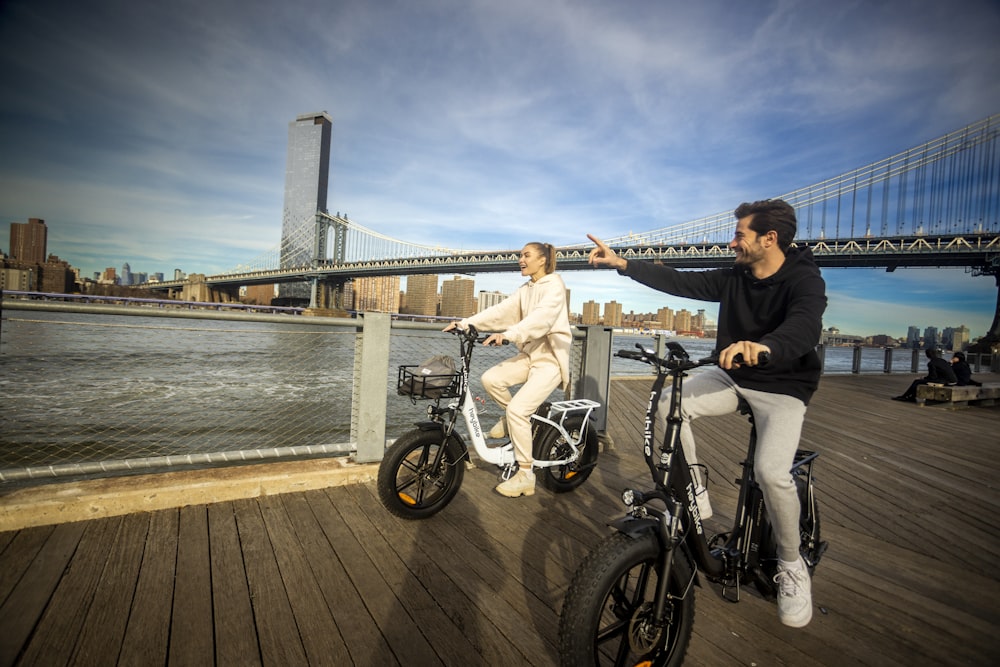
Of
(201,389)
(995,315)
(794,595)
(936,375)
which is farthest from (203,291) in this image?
(995,315)

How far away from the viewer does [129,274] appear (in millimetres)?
116125

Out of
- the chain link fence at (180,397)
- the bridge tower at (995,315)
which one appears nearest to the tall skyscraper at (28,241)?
the chain link fence at (180,397)

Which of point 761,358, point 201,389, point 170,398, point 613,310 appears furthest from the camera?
point 613,310

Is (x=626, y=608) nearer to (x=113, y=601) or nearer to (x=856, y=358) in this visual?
(x=113, y=601)

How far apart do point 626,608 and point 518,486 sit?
1.49 m

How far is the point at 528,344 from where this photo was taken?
3016mm

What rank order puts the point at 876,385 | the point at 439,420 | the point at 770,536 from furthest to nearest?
the point at 876,385 < the point at 439,420 < the point at 770,536

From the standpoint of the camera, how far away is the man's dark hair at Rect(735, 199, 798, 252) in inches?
71.0

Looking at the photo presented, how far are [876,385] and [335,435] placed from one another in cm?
1167

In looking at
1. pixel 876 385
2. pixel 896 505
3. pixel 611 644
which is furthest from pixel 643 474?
pixel 876 385

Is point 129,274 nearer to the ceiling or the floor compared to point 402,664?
nearer to the ceiling

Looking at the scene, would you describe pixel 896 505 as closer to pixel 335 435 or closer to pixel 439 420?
pixel 439 420

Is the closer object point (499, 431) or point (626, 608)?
point (626, 608)

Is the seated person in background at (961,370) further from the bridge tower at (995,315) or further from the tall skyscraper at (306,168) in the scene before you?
the tall skyscraper at (306,168)
